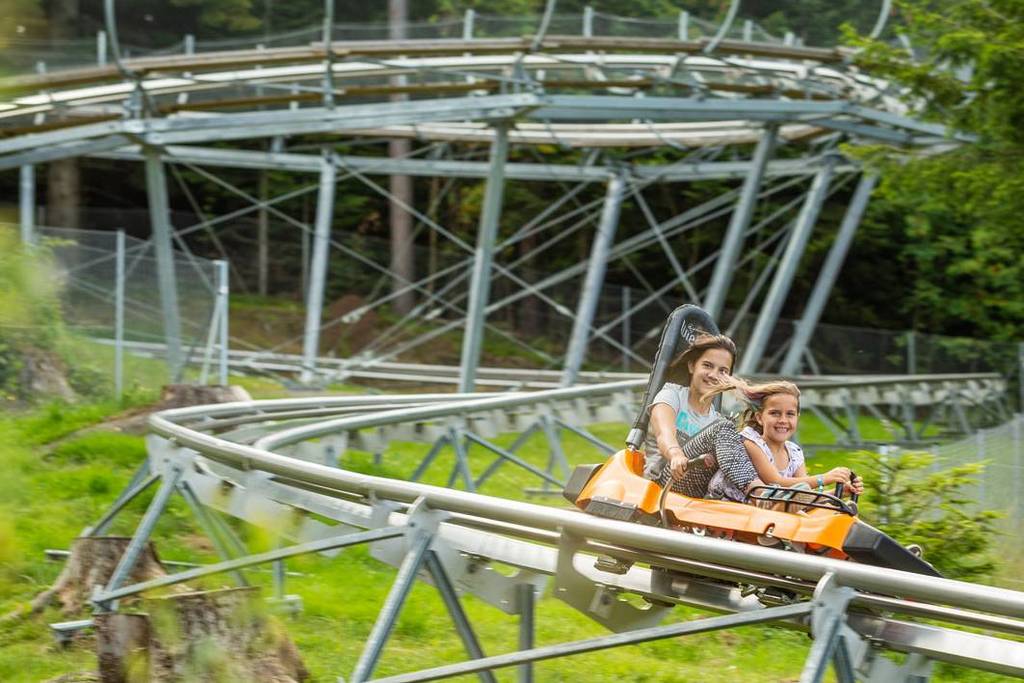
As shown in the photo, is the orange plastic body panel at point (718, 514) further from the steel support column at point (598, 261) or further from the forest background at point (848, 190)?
the steel support column at point (598, 261)

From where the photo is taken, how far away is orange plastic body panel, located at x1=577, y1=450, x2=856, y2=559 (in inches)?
196

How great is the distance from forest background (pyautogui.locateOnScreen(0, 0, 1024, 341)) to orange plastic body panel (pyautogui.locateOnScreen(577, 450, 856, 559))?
2886 mm

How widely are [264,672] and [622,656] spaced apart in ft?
8.83

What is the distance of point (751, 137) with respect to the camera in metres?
23.6

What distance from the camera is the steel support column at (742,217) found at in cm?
2088

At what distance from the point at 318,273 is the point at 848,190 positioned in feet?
58.4

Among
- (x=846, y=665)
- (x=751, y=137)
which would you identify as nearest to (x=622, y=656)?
(x=846, y=665)

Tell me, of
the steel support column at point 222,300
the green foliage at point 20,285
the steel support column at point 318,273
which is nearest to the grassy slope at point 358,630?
the green foliage at point 20,285

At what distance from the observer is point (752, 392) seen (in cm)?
604

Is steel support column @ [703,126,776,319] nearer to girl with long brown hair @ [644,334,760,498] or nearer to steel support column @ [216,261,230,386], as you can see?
steel support column @ [216,261,230,386]

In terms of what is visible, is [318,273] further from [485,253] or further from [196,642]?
[196,642]

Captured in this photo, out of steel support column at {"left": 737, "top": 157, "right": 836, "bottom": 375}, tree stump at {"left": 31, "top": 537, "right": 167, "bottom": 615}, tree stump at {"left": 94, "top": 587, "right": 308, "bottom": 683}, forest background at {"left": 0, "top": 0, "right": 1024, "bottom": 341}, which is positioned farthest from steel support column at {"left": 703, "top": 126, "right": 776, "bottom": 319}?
tree stump at {"left": 94, "top": 587, "right": 308, "bottom": 683}

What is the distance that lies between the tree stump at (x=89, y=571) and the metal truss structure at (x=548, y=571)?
0.94ft

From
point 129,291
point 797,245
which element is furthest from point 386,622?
point 797,245
